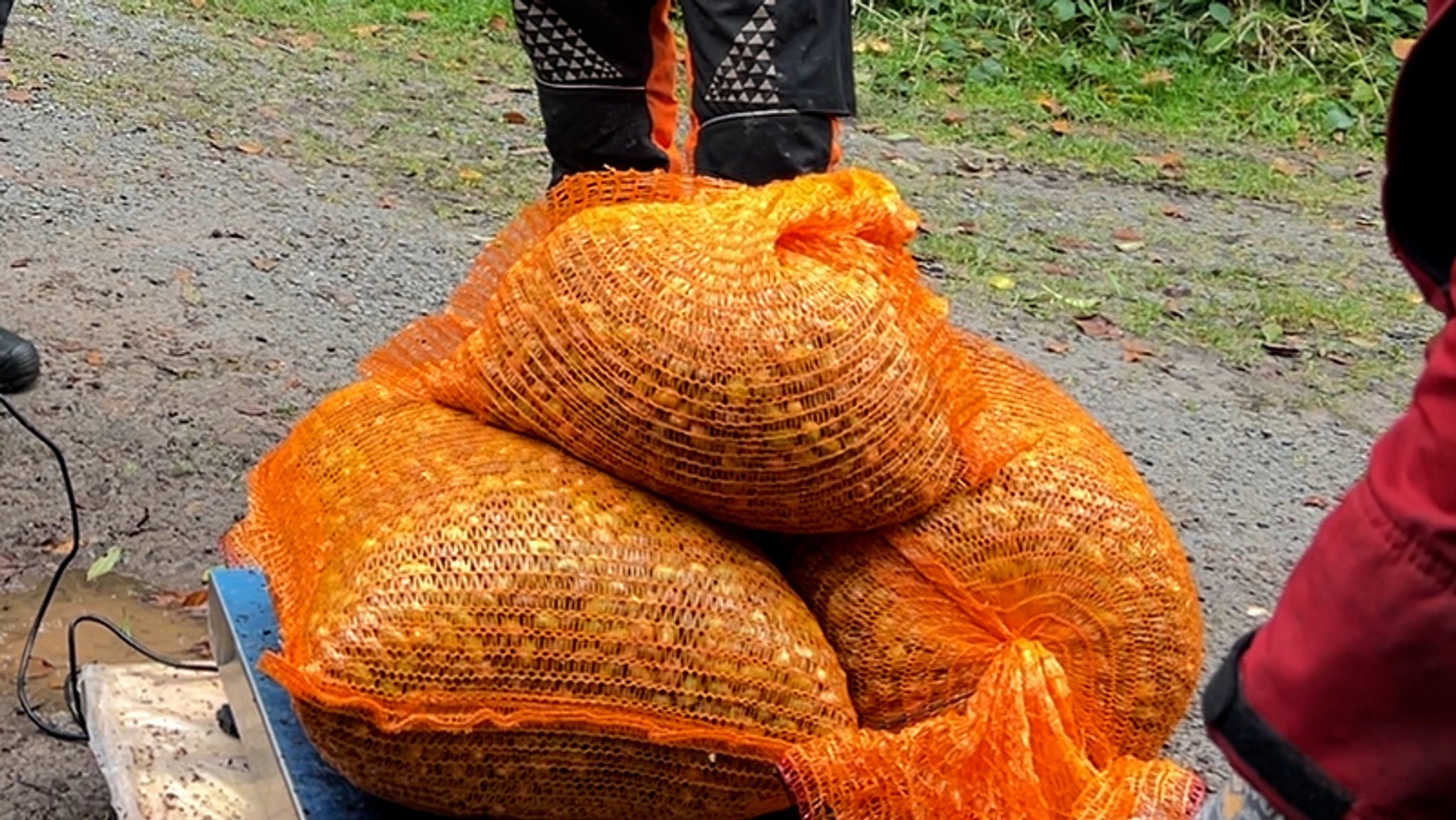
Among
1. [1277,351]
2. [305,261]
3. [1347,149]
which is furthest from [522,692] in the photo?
[1347,149]

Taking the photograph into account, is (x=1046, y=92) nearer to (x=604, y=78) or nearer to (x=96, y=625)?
(x=604, y=78)

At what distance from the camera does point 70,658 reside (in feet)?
9.37

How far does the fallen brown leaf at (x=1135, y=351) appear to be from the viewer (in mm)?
4910

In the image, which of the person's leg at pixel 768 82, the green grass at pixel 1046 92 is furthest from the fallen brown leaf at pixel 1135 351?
the person's leg at pixel 768 82

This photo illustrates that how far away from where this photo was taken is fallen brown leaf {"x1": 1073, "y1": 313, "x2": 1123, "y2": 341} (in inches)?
200

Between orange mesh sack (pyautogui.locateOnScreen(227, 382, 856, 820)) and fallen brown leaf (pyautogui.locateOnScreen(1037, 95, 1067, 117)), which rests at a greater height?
orange mesh sack (pyautogui.locateOnScreen(227, 382, 856, 820))

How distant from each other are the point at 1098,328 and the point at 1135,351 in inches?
7.4

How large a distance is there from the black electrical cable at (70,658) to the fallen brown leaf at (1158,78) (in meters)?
5.80

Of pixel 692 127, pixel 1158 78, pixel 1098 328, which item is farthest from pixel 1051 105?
pixel 692 127

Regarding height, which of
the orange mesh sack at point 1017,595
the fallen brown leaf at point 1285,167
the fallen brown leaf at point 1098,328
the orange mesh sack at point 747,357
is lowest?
the fallen brown leaf at point 1285,167

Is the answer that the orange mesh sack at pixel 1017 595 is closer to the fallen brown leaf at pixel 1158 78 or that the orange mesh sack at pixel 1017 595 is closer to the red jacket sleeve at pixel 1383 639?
the red jacket sleeve at pixel 1383 639

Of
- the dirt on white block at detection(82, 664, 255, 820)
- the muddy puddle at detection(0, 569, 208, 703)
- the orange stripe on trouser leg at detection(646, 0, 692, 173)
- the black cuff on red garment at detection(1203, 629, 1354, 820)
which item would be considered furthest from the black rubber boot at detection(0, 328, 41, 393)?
the black cuff on red garment at detection(1203, 629, 1354, 820)

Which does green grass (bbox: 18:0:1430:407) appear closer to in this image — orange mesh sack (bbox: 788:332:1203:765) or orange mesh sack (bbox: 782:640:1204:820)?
→ orange mesh sack (bbox: 788:332:1203:765)

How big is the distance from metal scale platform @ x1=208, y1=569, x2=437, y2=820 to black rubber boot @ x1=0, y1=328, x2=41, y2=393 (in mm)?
1441
